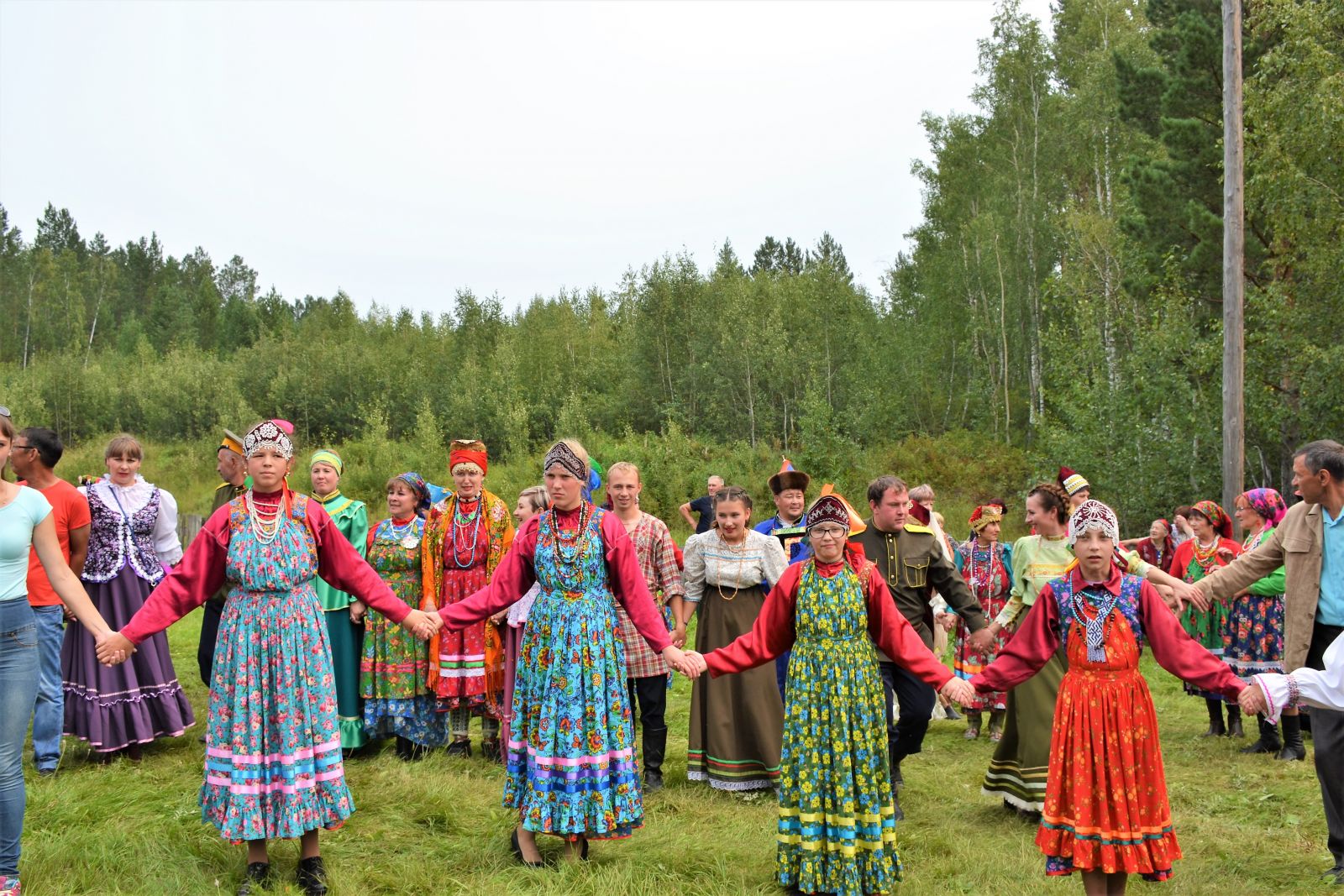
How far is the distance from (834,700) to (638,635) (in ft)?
7.96

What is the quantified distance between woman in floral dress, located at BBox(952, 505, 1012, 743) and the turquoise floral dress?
6.00m

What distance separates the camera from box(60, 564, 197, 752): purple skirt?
6.95 meters

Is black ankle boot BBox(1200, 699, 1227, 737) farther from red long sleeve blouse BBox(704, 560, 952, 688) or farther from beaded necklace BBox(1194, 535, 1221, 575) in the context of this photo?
red long sleeve blouse BBox(704, 560, 952, 688)

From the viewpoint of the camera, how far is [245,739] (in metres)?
4.52

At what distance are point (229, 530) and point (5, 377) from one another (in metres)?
45.9

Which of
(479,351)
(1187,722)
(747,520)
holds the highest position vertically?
(479,351)

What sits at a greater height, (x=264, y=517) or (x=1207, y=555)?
(x=264, y=517)

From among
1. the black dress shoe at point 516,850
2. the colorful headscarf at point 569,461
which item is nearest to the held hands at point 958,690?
Answer: the colorful headscarf at point 569,461

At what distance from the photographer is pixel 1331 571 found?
536 centimetres

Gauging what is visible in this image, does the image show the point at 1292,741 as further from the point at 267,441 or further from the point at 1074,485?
the point at 267,441

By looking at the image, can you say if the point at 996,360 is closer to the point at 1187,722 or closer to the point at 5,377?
the point at 1187,722

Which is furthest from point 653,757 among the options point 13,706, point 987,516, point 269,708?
point 987,516

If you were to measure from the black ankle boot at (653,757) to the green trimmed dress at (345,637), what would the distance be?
2.22 meters

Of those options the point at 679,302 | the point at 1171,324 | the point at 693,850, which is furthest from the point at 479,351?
the point at 693,850
